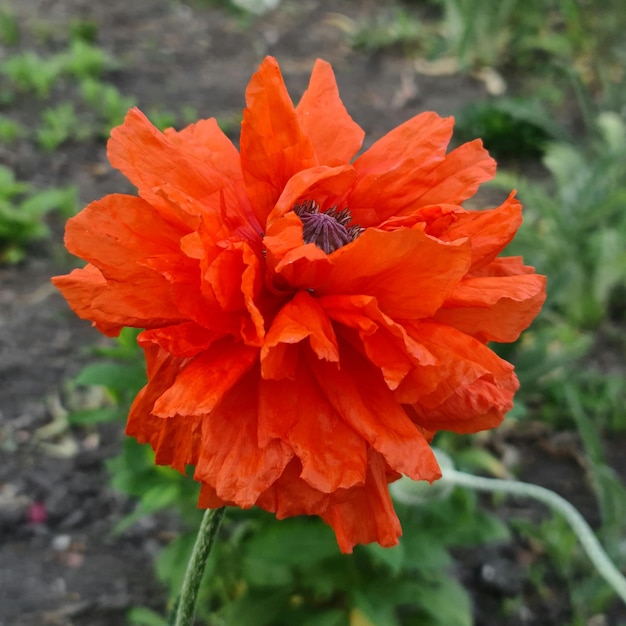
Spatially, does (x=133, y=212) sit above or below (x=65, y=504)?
above

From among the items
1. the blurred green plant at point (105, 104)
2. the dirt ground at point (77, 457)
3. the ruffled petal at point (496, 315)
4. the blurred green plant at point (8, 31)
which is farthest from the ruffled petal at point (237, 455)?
the blurred green plant at point (8, 31)

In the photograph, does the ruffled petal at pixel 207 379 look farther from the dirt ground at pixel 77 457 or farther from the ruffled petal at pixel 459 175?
the dirt ground at pixel 77 457

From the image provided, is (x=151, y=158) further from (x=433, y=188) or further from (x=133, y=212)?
(x=433, y=188)

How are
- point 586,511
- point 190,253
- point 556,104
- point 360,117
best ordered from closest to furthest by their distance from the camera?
point 190,253 < point 586,511 < point 360,117 < point 556,104

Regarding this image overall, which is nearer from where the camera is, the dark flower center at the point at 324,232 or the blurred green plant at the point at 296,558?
the dark flower center at the point at 324,232

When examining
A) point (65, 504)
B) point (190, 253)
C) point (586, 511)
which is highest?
point (190, 253)

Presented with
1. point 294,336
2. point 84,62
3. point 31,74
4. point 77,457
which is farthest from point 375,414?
point 84,62

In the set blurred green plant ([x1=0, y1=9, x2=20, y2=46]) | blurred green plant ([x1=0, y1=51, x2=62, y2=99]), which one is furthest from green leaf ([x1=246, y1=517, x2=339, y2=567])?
blurred green plant ([x1=0, y1=9, x2=20, y2=46])

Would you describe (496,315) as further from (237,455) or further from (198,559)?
(198,559)

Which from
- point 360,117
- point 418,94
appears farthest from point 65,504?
point 418,94
